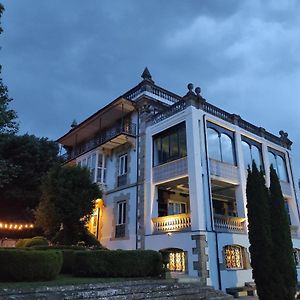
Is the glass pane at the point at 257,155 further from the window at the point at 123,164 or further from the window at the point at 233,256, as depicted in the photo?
the window at the point at 123,164

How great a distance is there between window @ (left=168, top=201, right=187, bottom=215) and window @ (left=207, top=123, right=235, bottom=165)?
4146 mm

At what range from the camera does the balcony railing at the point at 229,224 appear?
16062mm

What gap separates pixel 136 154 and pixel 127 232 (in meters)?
4.95

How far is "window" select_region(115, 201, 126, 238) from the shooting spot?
64.0ft

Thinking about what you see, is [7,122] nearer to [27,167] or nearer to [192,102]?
[192,102]

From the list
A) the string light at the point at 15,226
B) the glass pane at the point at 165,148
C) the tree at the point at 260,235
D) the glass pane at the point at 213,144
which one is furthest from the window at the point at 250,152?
the string light at the point at 15,226

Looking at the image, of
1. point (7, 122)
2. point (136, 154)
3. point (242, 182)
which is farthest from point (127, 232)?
point (7, 122)

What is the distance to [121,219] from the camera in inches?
786

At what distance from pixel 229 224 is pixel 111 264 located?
26.6 feet

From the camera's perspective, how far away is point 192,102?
57.3 feet

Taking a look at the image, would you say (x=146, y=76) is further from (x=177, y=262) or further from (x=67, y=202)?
(x=177, y=262)

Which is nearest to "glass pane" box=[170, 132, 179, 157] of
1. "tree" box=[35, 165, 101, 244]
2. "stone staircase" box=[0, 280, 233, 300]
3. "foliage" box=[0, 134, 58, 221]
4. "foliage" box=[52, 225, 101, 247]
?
"tree" box=[35, 165, 101, 244]

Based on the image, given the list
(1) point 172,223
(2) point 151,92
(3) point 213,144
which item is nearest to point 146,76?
(2) point 151,92

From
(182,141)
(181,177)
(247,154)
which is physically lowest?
(181,177)
